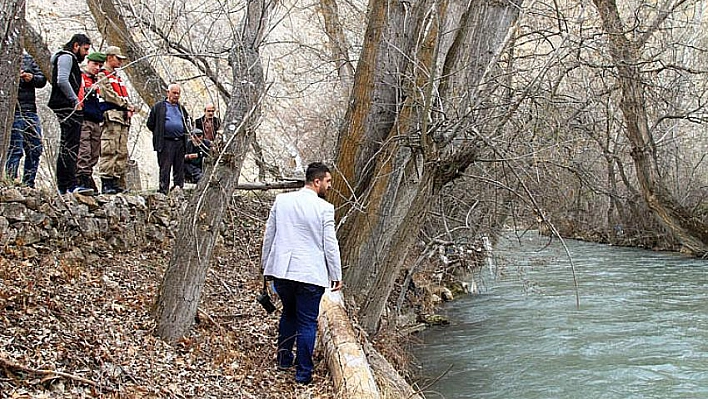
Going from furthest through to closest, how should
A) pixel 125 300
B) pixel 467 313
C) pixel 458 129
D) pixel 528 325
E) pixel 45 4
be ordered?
pixel 45 4, pixel 467 313, pixel 528 325, pixel 458 129, pixel 125 300

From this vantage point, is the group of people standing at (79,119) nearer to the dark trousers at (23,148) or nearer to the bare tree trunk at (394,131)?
the dark trousers at (23,148)

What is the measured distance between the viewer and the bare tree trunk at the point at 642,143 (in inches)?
437

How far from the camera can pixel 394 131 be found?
8984 mm

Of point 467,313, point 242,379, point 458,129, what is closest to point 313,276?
point 242,379

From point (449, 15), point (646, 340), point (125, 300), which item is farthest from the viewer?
point (646, 340)

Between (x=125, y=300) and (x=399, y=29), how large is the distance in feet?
15.5

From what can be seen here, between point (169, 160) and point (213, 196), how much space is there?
140 inches

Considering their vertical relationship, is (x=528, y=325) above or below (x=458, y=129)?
below

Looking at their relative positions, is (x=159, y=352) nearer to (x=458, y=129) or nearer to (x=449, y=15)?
(x=458, y=129)

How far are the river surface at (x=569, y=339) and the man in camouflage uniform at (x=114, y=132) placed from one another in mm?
4597

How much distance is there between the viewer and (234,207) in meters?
12.4

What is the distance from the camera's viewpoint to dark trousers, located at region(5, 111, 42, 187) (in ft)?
24.2

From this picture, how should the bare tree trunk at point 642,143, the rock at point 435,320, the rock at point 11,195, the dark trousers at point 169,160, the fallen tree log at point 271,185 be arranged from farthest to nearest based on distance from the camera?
the rock at point 435,320 < the bare tree trunk at point 642,143 < the fallen tree log at point 271,185 < the dark trousers at point 169,160 < the rock at point 11,195

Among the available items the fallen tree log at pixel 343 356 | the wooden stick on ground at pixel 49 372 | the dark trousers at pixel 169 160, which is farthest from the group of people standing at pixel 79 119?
the wooden stick on ground at pixel 49 372
